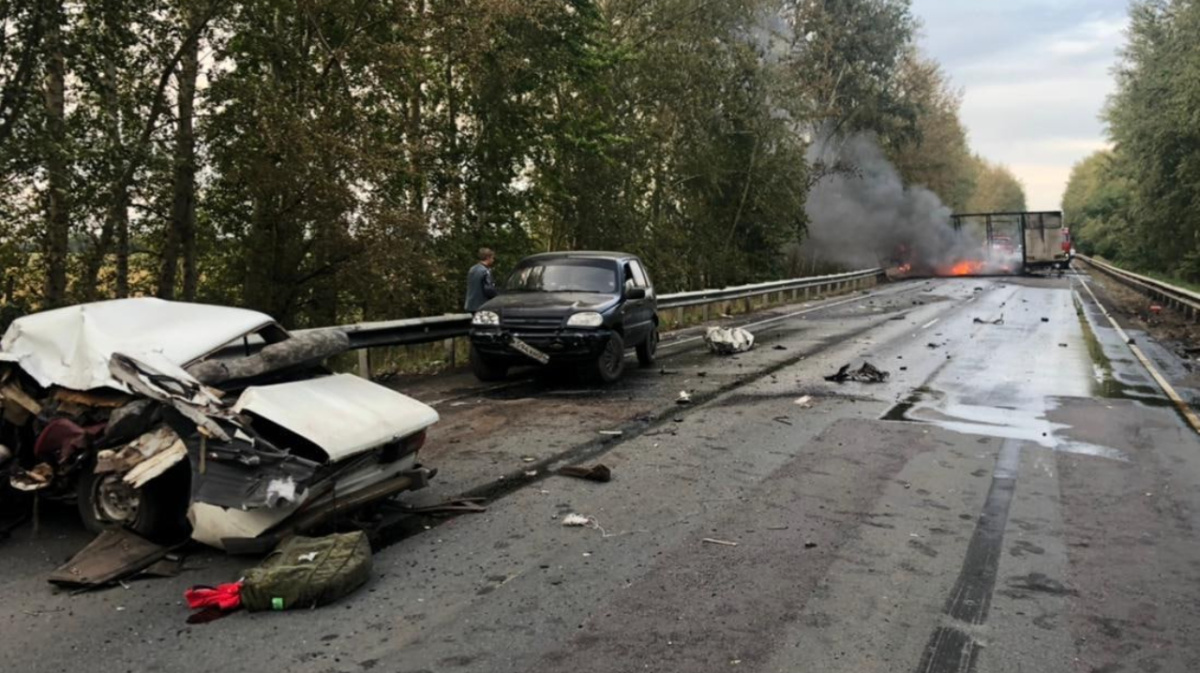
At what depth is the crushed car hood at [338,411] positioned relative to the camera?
4.71 metres

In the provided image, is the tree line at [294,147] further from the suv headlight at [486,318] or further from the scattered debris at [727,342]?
the scattered debris at [727,342]

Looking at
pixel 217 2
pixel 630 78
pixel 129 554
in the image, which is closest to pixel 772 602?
pixel 129 554

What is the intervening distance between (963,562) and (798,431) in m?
3.79

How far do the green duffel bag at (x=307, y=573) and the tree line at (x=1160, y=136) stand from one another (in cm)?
3484

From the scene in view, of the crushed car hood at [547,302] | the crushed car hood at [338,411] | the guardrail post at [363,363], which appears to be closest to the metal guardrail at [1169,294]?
the crushed car hood at [547,302]

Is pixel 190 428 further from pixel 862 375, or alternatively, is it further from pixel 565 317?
pixel 862 375

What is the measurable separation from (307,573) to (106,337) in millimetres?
2276

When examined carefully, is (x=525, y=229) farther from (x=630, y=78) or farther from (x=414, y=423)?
(x=414, y=423)

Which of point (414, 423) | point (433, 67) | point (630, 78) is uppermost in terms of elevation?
point (630, 78)

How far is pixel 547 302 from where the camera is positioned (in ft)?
37.3

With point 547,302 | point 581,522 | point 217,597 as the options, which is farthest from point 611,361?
point 217,597

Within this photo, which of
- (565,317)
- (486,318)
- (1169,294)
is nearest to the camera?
(565,317)

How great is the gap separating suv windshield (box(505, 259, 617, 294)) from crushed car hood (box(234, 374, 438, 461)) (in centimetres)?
640

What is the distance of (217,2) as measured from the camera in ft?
39.6
